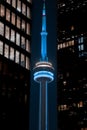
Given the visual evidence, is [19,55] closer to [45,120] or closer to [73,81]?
[45,120]

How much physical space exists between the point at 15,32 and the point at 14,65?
781cm

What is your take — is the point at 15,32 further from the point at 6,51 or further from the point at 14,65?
the point at 14,65

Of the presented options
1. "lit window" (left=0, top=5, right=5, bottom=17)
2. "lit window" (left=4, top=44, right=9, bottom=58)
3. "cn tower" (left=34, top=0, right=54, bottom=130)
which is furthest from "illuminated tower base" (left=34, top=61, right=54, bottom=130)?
"lit window" (left=0, top=5, right=5, bottom=17)

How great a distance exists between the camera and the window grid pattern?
83.4m

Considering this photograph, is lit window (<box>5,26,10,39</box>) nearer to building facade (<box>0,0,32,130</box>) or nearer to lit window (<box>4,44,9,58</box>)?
building facade (<box>0,0,32,130</box>)

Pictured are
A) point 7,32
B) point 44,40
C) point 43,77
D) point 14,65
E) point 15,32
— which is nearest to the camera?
point 14,65

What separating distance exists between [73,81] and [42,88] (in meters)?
105

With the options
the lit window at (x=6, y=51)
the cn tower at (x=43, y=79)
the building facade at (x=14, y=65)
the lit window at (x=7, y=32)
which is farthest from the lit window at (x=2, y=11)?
the cn tower at (x=43, y=79)

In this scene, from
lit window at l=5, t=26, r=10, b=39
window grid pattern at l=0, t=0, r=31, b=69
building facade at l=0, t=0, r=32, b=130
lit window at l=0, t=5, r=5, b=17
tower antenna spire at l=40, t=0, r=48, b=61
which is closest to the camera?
building facade at l=0, t=0, r=32, b=130

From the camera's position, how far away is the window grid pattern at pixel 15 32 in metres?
83.4

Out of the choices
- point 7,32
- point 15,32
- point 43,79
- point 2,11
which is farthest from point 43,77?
point 2,11

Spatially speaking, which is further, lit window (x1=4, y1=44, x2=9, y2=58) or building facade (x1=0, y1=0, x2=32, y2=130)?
lit window (x1=4, y1=44, x2=9, y2=58)

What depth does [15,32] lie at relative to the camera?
3430 inches

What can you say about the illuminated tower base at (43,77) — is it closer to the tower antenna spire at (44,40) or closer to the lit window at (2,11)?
the tower antenna spire at (44,40)
